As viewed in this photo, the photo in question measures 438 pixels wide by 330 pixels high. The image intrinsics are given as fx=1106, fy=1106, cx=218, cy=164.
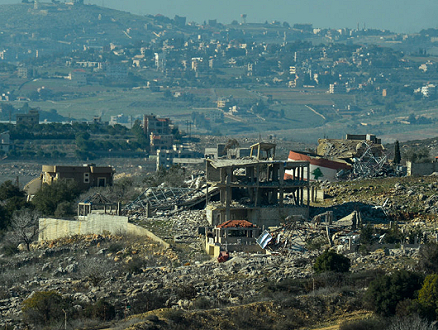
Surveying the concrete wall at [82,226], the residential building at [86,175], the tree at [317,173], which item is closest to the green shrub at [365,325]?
the concrete wall at [82,226]

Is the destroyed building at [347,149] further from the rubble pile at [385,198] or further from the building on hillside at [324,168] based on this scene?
the rubble pile at [385,198]

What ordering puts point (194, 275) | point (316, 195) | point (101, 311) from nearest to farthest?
1. point (101, 311)
2. point (194, 275)
3. point (316, 195)

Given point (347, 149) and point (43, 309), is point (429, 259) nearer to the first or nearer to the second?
point (43, 309)

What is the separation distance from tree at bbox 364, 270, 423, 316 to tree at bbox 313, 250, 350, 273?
5.06ft

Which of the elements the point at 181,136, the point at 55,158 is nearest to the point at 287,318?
the point at 55,158

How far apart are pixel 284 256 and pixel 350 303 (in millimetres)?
3710

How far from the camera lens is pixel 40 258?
26000 millimetres

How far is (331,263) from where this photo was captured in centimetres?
1869

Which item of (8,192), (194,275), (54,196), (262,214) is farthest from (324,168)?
(194,275)

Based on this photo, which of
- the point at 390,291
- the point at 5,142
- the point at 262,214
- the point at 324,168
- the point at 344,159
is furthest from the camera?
the point at 5,142

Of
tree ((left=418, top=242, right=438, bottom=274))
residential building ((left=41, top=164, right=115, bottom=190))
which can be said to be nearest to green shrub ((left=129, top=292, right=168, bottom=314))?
tree ((left=418, top=242, right=438, bottom=274))

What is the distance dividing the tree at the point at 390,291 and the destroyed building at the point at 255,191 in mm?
8958

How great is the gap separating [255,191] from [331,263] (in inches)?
328

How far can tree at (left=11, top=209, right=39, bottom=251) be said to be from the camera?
29578 millimetres
